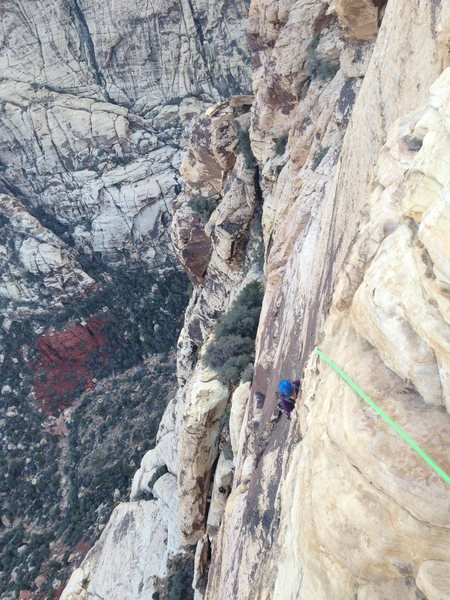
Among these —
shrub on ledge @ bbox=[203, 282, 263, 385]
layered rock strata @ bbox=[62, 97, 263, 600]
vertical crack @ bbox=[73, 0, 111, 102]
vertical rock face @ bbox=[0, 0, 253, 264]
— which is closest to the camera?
shrub on ledge @ bbox=[203, 282, 263, 385]

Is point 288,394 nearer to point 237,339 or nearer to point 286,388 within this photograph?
point 286,388

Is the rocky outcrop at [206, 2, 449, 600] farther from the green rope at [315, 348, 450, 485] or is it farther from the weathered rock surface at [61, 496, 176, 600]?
the weathered rock surface at [61, 496, 176, 600]

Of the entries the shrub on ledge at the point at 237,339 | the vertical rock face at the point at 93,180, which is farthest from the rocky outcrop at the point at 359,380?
the vertical rock face at the point at 93,180

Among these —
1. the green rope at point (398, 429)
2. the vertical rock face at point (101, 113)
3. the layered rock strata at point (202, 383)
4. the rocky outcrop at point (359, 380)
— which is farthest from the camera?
the vertical rock face at point (101, 113)

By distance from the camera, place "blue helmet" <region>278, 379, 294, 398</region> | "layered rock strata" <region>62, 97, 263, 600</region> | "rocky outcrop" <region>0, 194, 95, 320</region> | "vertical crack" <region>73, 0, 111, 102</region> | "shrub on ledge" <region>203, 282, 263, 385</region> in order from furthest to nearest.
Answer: "vertical crack" <region>73, 0, 111, 102</region>
"rocky outcrop" <region>0, 194, 95, 320</region>
"layered rock strata" <region>62, 97, 263, 600</region>
"shrub on ledge" <region>203, 282, 263, 385</region>
"blue helmet" <region>278, 379, 294, 398</region>

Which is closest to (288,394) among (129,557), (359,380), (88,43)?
(359,380)

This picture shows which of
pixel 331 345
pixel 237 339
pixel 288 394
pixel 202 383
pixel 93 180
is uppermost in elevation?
pixel 93 180

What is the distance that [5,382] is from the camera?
3581 centimetres

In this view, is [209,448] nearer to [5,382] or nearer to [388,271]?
[388,271]

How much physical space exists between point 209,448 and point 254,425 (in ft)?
20.7

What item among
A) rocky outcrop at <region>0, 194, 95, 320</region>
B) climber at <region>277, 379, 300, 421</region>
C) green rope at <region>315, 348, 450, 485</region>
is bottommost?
green rope at <region>315, 348, 450, 485</region>

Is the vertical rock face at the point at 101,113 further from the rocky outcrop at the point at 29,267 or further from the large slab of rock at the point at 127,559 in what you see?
the large slab of rock at the point at 127,559

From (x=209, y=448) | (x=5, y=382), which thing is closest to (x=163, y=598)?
(x=209, y=448)

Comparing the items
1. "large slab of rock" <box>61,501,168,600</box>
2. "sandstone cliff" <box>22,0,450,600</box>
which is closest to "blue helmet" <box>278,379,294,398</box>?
"sandstone cliff" <box>22,0,450,600</box>
